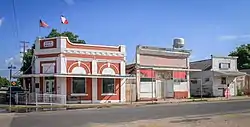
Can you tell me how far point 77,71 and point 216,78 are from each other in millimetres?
20404

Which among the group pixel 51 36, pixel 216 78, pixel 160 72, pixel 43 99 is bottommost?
pixel 43 99

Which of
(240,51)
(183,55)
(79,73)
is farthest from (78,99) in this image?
(240,51)

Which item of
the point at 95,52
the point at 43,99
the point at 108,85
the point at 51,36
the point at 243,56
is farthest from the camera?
the point at 243,56

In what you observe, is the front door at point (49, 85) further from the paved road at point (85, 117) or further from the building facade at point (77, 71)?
the paved road at point (85, 117)

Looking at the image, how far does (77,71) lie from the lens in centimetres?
3622

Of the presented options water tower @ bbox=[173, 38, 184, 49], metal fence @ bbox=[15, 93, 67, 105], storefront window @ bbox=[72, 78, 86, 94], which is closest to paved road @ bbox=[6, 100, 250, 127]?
metal fence @ bbox=[15, 93, 67, 105]

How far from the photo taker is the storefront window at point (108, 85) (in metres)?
37.6

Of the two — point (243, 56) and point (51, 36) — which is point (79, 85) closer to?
point (51, 36)

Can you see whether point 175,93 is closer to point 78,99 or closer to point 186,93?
point 186,93

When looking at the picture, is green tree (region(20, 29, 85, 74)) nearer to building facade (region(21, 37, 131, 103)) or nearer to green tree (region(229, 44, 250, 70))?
building facade (region(21, 37, 131, 103))

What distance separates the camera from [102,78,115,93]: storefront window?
37.6m

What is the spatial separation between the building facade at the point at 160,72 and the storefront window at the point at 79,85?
632 centimetres

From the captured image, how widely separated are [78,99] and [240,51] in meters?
50.9

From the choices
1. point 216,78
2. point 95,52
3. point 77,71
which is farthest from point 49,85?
point 216,78
